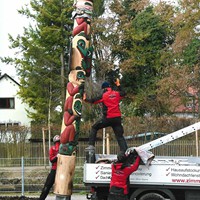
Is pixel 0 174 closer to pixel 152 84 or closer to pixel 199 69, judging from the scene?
pixel 199 69

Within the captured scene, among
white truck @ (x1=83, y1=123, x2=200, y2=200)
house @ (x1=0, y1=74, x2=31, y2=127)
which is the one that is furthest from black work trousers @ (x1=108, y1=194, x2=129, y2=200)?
house @ (x1=0, y1=74, x2=31, y2=127)

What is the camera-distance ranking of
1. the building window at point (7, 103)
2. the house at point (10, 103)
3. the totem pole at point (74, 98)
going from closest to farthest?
the totem pole at point (74, 98), the house at point (10, 103), the building window at point (7, 103)

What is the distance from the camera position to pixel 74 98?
32.6 ft

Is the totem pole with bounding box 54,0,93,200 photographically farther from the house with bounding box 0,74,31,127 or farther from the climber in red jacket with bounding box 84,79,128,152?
the house with bounding box 0,74,31,127

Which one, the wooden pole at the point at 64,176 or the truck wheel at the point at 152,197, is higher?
the wooden pole at the point at 64,176

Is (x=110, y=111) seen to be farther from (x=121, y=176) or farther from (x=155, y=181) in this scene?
(x=155, y=181)

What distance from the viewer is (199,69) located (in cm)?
2548

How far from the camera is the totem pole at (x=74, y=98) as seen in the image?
971cm

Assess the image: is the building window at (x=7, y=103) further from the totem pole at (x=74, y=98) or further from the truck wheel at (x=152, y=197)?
the truck wheel at (x=152, y=197)

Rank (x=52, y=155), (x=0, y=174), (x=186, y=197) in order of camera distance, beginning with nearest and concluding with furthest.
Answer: (x=186, y=197) < (x=52, y=155) < (x=0, y=174)

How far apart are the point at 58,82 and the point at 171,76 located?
802cm

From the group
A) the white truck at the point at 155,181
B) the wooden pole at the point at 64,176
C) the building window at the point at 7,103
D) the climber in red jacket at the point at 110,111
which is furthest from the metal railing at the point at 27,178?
the building window at the point at 7,103

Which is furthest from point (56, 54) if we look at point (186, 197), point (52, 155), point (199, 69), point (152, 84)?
point (186, 197)

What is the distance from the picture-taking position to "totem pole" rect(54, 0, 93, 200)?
9711mm
